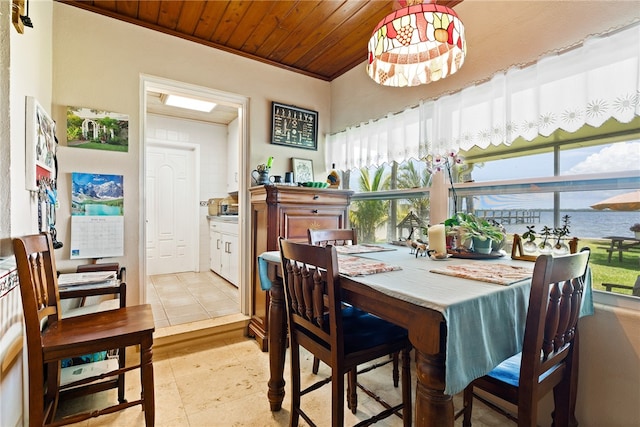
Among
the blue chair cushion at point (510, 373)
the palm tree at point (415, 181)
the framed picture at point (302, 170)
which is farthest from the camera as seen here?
the framed picture at point (302, 170)

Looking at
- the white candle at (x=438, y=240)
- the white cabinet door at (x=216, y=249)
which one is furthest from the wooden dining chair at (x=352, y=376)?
the white cabinet door at (x=216, y=249)

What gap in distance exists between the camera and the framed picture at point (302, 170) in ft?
9.92

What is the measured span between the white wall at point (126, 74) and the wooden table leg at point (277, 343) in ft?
4.46

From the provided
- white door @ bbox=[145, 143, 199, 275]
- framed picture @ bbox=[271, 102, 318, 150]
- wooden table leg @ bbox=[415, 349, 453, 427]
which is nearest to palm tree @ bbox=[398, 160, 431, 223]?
framed picture @ bbox=[271, 102, 318, 150]

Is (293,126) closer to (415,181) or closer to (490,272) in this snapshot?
(415,181)

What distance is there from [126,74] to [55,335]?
1894mm

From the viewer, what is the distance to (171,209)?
186 inches

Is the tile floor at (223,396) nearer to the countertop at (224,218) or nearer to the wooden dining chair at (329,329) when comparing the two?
the wooden dining chair at (329,329)

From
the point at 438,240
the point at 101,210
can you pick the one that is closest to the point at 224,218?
the point at 101,210

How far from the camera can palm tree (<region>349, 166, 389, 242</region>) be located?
2.83 m

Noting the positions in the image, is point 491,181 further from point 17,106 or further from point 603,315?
point 17,106

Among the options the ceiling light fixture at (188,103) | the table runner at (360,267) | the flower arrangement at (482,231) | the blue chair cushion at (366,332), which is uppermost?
the ceiling light fixture at (188,103)

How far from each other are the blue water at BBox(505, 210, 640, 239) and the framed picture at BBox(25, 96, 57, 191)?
2.73m

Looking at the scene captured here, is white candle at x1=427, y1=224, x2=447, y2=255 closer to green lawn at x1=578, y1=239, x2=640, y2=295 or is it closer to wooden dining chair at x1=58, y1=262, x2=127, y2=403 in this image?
green lawn at x1=578, y1=239, x2=640, y2=295
